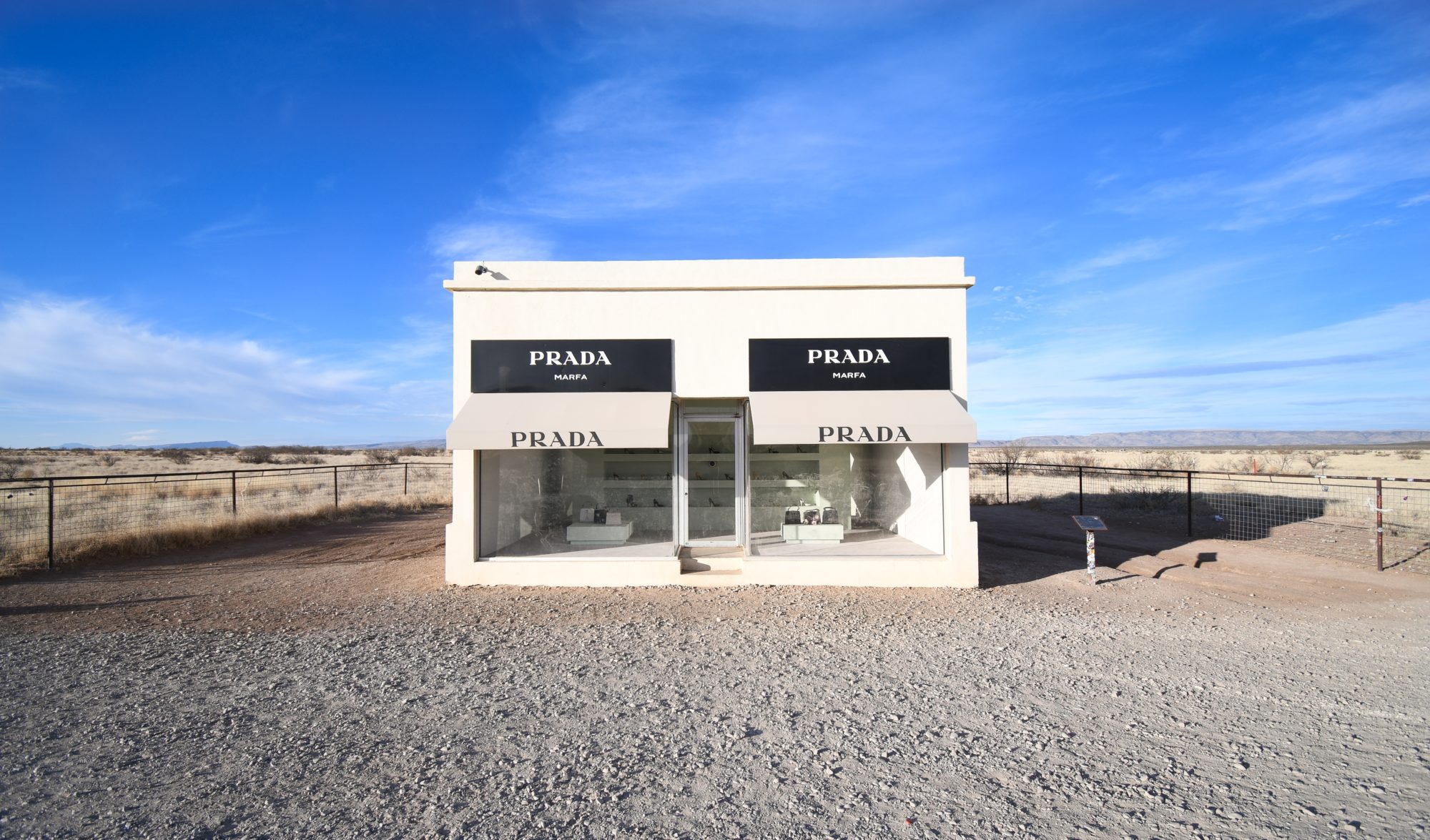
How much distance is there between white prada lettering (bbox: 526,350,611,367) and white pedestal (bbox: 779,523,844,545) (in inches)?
148

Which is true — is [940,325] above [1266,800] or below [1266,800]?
above

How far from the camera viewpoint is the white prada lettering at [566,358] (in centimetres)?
952

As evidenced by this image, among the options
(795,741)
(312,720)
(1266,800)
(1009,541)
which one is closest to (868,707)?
(795,741)

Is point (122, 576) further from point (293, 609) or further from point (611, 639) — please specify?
point (611, 639)

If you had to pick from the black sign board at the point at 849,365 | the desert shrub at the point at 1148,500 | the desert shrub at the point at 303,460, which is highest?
the black sign board at the point at 849,365

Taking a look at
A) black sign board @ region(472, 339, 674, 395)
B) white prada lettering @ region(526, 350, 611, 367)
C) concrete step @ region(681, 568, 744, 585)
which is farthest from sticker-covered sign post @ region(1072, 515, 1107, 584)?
white prada lettering @ region(526, 350, 611, 367)

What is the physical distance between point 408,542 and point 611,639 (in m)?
8.63

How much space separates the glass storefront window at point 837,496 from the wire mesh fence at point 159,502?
7.07 metres

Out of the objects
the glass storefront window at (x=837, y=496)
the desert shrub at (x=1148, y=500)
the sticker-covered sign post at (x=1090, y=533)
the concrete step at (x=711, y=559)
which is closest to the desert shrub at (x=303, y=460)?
the concrete step at (x=711, y=559)

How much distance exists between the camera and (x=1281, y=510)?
1725cm

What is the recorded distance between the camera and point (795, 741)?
438 centimetres

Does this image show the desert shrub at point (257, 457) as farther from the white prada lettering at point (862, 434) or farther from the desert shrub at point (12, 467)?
the white prada lettering at point (862, 434)

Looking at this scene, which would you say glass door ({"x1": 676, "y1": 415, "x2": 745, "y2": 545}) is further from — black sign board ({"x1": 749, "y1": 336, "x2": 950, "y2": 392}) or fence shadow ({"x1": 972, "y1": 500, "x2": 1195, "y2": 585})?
fence shadow ({"x1": 972, "y1": 500, "x2": 1195, "y2": 585})

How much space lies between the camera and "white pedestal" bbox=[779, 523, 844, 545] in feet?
33.0
